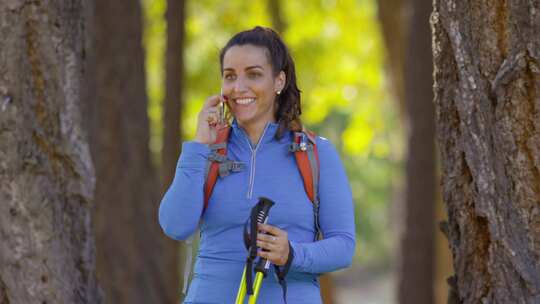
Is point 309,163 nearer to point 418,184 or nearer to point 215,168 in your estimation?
point 215,168

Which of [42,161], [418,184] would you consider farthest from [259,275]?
[418,184]

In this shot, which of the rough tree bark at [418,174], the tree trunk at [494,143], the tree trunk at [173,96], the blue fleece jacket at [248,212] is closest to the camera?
the blue fleece jacket at [248,212]

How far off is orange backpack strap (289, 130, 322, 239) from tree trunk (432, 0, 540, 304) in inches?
30.3

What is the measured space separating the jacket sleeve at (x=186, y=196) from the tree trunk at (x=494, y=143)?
122cm

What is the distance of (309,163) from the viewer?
180 inches

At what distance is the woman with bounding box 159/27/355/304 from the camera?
447cm

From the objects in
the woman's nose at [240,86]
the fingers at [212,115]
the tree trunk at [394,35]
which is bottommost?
the fingers at [212,115]

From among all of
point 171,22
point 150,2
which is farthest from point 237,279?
point 150,2

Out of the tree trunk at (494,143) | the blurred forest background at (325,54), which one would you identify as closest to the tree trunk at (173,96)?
the blurred forest background at (325,54)

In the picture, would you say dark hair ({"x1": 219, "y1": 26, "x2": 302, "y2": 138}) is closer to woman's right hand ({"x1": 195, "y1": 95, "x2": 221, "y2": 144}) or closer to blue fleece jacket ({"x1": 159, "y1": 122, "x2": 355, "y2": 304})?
blue fleece jacket ({"x1": 159, "y1": 122, "x2": 355, "y2": 304})

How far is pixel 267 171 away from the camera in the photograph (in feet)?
15.0

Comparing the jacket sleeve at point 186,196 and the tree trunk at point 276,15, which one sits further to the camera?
the tree trunk at point 276,15

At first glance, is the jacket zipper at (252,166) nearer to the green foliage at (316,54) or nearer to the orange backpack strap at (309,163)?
the orange backpack strap at (309,163)

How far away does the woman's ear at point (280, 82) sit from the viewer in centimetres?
477
